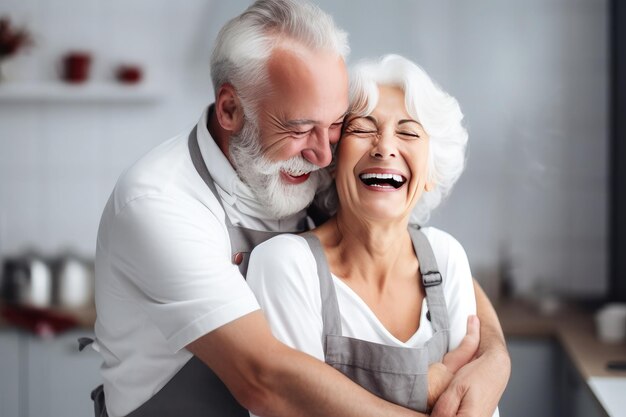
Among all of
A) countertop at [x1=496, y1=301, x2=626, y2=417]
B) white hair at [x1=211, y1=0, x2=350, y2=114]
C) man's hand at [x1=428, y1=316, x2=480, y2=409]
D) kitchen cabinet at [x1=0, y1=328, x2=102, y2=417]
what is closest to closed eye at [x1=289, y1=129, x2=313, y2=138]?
white hair at [x1=211, y1=0, x2=350, y2=114]

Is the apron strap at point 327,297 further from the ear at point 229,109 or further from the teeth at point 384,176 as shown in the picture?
the ear at point 229,109

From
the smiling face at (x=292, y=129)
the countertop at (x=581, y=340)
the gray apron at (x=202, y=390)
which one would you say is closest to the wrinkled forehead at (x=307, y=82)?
the smiling face at (x=292, y=129)

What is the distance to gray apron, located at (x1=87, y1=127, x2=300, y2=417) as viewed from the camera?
60.8 inches

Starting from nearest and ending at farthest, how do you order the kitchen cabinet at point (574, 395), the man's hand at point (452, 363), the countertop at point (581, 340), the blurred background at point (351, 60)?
the man's hand at point (452, 363), the countertop at point (581, 340), the kitchen cabinet at point (574, 395), the blurred background at point (351, 60)

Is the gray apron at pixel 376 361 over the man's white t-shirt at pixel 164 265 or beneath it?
beneath

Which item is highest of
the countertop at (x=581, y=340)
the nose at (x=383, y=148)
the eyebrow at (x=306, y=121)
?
the eyebrow at (x=306, y=121)

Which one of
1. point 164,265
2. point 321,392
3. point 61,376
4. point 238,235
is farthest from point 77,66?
point 321,392

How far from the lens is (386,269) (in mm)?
1548

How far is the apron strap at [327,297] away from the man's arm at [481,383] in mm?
218

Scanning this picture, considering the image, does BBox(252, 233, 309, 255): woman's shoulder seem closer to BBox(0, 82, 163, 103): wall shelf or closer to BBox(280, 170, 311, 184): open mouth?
BBox(280, 170, 311, 184): open mouth

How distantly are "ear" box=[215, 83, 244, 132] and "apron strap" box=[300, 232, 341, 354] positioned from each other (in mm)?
292

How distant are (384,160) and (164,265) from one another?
424 millimetres

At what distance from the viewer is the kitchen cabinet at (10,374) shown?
3195 millimetres

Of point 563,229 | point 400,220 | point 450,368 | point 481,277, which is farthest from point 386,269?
point 563,229
